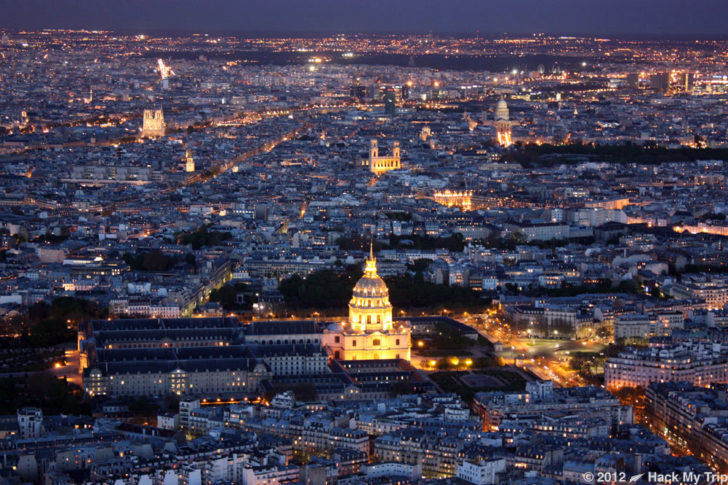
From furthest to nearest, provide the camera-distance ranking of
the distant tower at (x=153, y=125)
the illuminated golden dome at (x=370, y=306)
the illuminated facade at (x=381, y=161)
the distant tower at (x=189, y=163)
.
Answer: the distant tower at (x=153, y=125)
the illuminated facade at (x=381, y=161)
the distant tower at (x=189, y=163)
the illuminated golden dome at (x=370, y=306)

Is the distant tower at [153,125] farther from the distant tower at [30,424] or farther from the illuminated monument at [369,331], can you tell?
the distant tower at [30,424]

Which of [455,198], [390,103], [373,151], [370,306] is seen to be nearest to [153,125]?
[390,103]

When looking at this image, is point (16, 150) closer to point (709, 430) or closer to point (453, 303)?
point (453, 303)

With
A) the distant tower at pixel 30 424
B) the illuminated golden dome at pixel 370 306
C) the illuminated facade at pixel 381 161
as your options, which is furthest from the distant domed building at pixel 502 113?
the distant tower at pixel 30 424

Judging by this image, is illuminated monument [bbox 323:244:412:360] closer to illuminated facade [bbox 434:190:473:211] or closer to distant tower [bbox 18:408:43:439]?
distant tower [bbox 18:408:43:439]

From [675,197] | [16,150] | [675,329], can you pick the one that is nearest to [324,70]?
[16,150]
